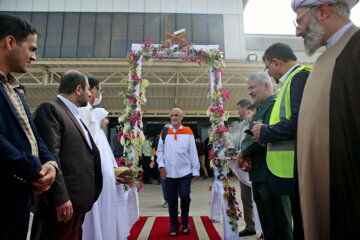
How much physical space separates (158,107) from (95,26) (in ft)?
17.6

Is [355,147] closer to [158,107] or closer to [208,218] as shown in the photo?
[208,218]

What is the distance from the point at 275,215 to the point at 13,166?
6.63ft

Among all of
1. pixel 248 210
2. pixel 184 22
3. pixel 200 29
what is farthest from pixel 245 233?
pixel 184 22

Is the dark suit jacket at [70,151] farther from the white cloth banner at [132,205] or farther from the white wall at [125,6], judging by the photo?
the white wall at [125,6]

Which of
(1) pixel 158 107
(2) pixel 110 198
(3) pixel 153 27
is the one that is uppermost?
(3) pixel 153 27

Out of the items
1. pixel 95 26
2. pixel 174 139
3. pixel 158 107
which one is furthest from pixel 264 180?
pixel 95 26

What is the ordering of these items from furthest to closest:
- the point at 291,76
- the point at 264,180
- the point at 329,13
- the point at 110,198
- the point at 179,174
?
the point at 179,174 < the point at 110,198 < the point at 264,180 < the point at 291,76 < the point at 329,13

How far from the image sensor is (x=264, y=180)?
7.12 feet

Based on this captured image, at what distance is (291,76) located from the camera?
73.2 inches

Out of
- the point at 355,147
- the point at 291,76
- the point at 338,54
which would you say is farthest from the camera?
the point at 291,76

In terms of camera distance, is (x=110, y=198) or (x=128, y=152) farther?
(x=128, y=152)

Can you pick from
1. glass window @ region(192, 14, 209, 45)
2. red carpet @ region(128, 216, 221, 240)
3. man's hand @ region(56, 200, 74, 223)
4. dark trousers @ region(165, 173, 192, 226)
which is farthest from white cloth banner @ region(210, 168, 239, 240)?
glass window @ region(192, 14, 209, 45)

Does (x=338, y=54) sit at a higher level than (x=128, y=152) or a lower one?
higher

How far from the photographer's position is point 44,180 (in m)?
1.28
